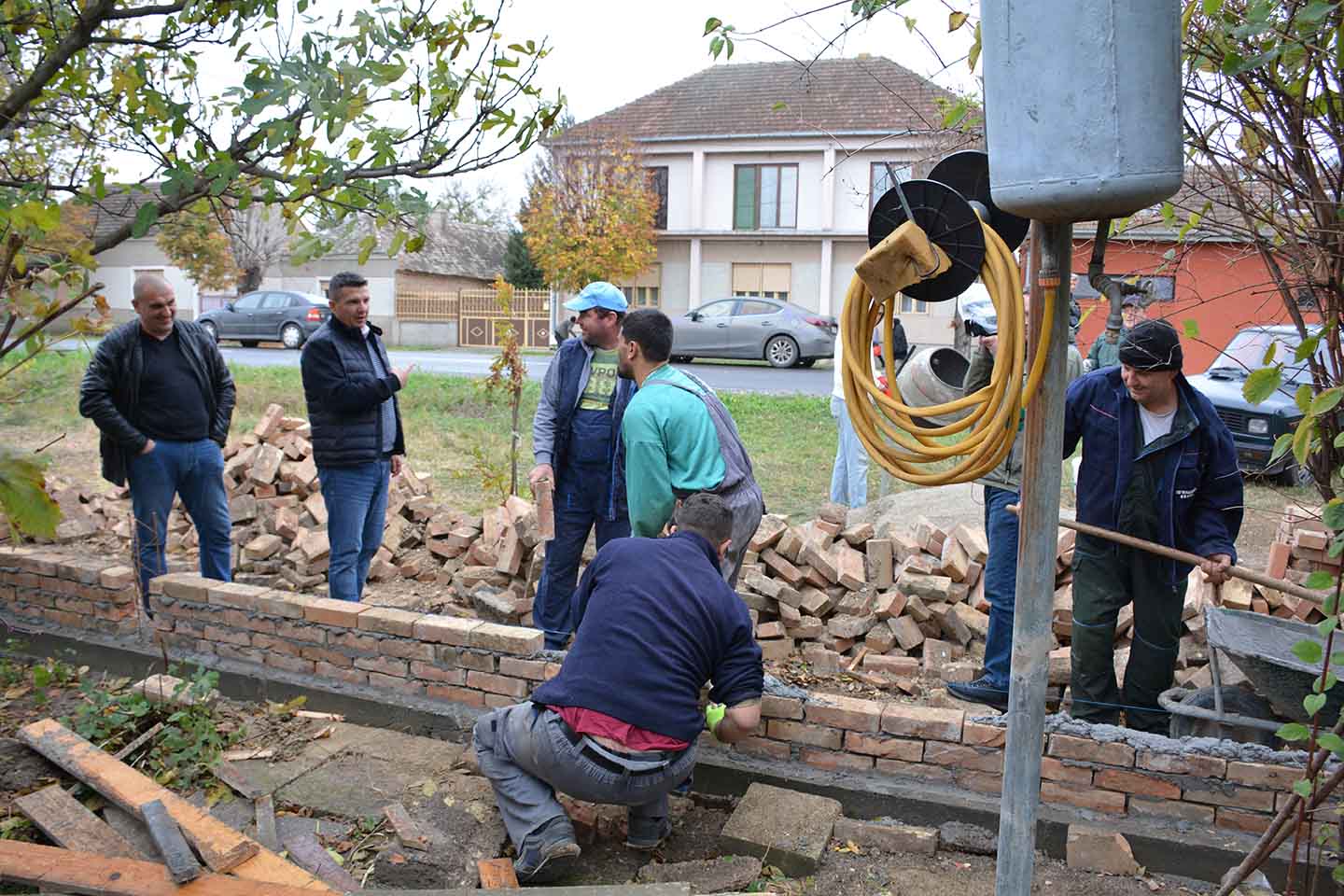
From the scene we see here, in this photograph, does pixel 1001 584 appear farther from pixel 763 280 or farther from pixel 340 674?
pixel 763 280

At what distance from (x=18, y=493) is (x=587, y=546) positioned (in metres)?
3.37

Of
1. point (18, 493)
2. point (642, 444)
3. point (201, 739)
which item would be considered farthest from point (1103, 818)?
point (18, 493)

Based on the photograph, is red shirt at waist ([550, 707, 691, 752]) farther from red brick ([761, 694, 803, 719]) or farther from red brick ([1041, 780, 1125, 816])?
red brick ([1041, 780, 1125, 816])

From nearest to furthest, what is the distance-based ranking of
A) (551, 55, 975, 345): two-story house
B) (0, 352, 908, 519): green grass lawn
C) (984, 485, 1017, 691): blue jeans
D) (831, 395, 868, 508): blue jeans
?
1. (984, 485, 1017, 691): blue jeans
2. (831, 395, 868, 508): blue jeans
3. (0, 352, 908, 519): green grass lawn
4. (551, 55, 975, 345): two-story house

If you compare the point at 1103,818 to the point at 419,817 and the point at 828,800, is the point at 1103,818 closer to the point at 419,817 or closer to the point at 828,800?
the point at 828,800

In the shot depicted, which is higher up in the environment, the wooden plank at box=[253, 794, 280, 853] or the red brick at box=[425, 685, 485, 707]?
the red brick at box=[425, 685, 485, 707]

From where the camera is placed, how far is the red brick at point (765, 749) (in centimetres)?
382

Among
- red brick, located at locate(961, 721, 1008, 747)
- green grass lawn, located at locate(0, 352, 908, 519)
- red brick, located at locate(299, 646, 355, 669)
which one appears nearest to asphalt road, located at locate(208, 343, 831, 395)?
green grass lawn, located at locate(0, 352, 908, 519)

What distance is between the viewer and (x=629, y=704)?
3.20 meters

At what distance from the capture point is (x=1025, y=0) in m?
1.95

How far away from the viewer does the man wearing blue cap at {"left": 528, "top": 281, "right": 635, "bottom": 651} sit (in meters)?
4.82

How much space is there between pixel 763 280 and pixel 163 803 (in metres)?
27.1

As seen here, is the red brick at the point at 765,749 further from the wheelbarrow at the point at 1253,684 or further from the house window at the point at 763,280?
the house window at the point at 763,280

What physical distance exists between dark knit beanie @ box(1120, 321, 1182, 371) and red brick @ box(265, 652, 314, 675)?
3703 mm
